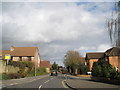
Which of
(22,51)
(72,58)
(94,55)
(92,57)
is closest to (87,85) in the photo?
(72,58)

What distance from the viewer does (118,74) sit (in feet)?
57.6

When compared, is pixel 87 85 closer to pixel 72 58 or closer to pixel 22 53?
pixel 72 58

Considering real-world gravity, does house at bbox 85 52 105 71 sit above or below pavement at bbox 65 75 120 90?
above

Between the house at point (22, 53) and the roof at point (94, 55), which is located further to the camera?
the roof at point (94, 55)

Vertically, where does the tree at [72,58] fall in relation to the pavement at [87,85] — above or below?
above

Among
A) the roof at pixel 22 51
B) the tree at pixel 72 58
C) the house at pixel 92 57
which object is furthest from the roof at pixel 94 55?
the roof at pixel 22 51

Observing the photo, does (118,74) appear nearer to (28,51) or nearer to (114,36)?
(114,36)

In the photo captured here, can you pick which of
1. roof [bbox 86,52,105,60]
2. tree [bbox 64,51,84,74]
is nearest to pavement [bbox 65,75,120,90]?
tree [bbox 64,51,84,74]

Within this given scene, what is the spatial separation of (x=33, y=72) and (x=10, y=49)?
25.9 metres

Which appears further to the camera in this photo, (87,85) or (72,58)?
(72,58)

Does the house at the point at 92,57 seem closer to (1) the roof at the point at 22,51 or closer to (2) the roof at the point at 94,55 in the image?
(2) the roof at the point at 94,55

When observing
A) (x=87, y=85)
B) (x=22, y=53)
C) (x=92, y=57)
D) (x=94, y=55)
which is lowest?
(x=87, y=85)

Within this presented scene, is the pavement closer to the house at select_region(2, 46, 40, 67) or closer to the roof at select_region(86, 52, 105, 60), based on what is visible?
the house at select_region(2, 46, 40, 67)

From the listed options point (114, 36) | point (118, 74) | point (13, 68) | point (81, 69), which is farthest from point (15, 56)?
point (114, 36)
